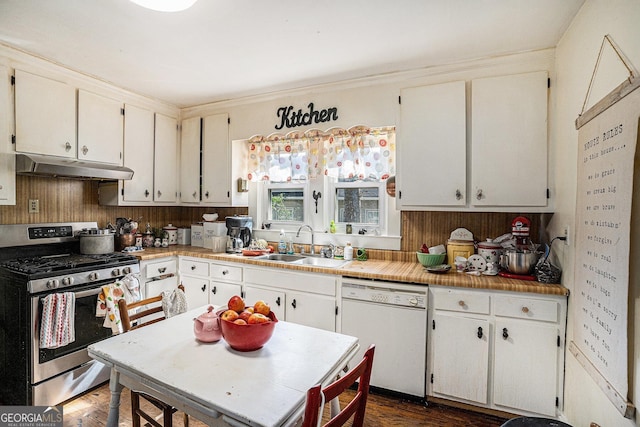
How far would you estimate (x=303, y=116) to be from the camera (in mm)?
2908

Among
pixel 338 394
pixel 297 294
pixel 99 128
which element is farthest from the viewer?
pixel 99 128

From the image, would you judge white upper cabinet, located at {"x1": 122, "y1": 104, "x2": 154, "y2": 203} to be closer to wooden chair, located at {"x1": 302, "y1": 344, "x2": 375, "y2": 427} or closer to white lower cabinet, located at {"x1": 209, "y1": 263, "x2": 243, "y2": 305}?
white lower cabinet, located at {"x1": 209, "y1": 263, "x2": 243, "y2": 305}

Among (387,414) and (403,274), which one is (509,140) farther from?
(387,414)

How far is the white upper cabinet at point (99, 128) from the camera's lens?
8.82 ft

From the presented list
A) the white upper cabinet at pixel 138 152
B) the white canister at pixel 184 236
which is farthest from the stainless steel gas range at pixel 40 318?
the white canister at pixel 184 236

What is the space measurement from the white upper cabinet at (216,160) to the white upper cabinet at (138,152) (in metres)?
0.53

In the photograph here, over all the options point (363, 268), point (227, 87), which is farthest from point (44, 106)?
point (363, 268)

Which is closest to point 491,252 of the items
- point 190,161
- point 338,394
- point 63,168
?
point 338,394

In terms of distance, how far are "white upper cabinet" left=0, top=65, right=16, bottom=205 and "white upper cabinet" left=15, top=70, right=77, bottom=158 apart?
0.16 ft

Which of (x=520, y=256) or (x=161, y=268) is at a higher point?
(x=520, y=256)

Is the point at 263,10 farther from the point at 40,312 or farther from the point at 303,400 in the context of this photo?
the point at 40,312

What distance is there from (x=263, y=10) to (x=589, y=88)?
176 centimetres

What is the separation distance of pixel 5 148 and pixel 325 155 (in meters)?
2.42

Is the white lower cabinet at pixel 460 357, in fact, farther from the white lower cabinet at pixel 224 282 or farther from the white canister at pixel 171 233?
the white canister at pixel 171 233
